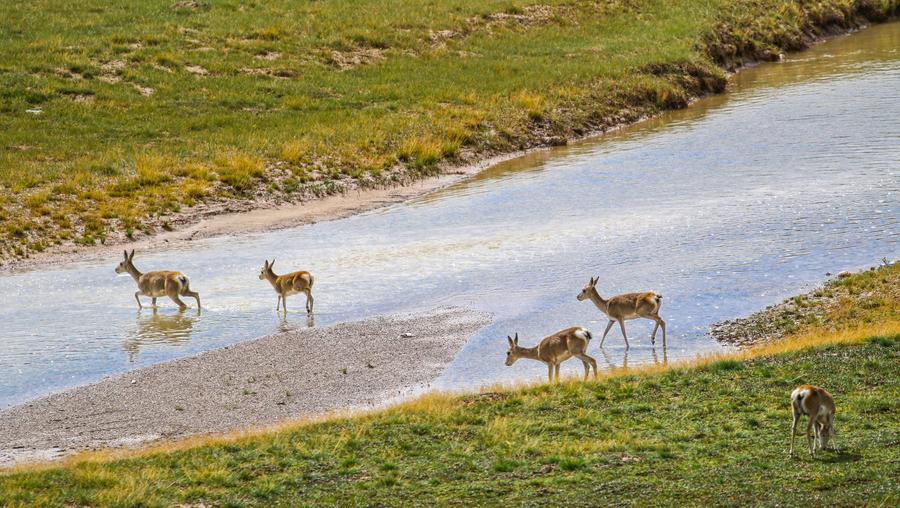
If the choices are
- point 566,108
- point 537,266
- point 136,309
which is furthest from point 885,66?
A: point 136,309

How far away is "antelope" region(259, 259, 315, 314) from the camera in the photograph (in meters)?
27.6

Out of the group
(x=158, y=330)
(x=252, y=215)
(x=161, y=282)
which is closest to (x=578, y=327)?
(x=158, y=330)

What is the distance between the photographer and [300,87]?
51.3 metres

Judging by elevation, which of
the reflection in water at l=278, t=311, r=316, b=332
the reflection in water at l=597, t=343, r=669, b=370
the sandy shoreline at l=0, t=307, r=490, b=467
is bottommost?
the reflection in water at l=597, t=343, r=669, b=370

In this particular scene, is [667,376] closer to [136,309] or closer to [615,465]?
[615,465]

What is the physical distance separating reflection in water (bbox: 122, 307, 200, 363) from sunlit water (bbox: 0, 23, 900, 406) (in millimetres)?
62

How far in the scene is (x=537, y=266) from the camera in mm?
30766

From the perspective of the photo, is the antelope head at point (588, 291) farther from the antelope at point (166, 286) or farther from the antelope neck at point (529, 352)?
the antelope at point (166, 286)

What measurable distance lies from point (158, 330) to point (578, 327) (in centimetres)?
1016

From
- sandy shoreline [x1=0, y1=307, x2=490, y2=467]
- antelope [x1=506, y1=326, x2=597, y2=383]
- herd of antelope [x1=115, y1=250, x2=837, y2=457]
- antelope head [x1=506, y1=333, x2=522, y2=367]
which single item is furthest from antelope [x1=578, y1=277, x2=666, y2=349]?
sandy shoreline [x1=0, y1=307, x2=490, y2=467]

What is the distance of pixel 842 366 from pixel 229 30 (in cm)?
4275

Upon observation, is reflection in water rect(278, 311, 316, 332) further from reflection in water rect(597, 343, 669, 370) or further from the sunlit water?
reflection in water rect(597, 343, 669, 370)

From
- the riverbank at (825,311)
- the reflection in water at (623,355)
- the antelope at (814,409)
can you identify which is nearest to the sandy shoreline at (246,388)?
the reflection in water at (623,355)

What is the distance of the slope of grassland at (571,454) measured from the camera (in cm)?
1488
